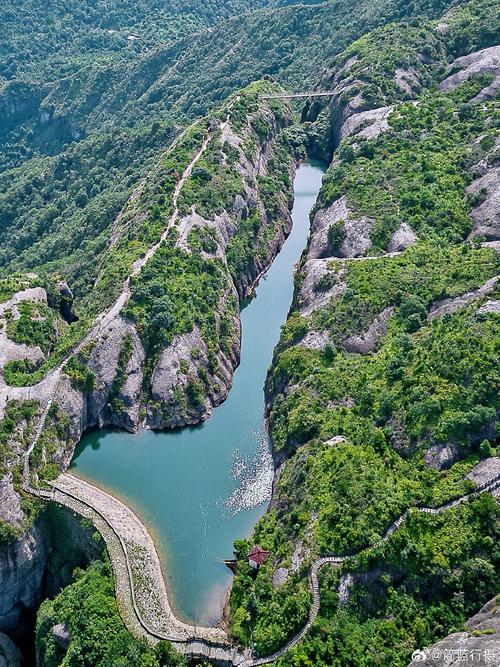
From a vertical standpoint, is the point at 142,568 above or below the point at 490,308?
below

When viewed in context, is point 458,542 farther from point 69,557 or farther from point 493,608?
point 69,557

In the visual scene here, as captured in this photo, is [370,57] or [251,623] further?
[370,57]

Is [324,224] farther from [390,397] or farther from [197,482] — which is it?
[197,482]

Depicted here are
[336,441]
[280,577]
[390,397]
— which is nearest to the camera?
[280,577]

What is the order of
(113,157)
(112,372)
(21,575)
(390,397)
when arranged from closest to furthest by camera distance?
(21,575) < (390,397) < (112,372) < (113,157)

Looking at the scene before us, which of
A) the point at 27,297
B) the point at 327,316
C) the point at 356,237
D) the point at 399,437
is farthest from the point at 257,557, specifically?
the point at 356,237

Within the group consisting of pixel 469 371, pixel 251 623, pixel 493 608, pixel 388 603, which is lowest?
pixel 251 623

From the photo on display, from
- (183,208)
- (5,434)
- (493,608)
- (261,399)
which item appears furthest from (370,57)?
(493,608)

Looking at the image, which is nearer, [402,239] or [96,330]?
[96,330]
